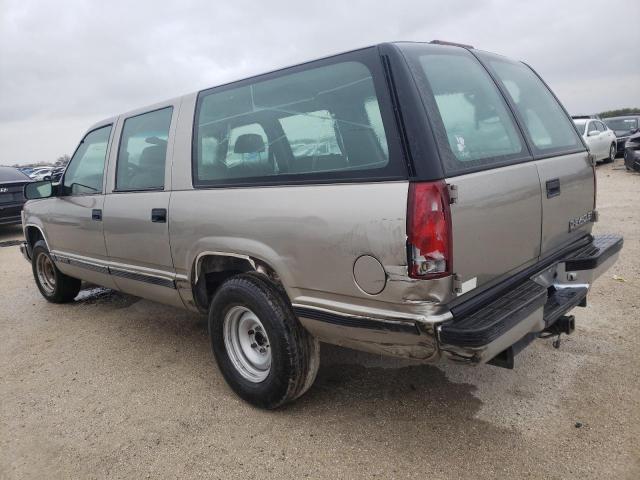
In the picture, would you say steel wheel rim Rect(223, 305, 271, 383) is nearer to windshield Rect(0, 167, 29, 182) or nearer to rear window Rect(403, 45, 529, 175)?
rear window Rect(403, 45, 529, 175)

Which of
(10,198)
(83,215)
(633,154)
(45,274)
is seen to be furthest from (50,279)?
(633,154)

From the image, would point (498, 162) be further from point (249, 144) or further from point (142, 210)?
point (142, 210)

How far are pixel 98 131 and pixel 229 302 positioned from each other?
2.45 meters

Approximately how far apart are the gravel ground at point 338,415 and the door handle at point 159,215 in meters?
1.14

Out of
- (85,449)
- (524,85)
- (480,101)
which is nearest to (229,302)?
(85,449)

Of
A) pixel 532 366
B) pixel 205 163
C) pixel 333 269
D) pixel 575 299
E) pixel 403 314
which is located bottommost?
pixel 532 366

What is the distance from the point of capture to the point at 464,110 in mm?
2623

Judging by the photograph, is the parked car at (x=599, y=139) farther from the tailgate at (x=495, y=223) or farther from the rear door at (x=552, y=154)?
the tailgate at (x=495, y=223)

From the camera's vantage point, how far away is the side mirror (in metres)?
4.72

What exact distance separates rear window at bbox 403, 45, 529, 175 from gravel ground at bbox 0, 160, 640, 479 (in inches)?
56.3

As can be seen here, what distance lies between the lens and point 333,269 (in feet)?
8.02

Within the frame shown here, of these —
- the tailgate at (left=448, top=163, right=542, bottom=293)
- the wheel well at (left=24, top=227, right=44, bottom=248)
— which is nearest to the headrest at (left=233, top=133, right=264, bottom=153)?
the tailgate at (left=448, top=163, right=542, bottom=293)

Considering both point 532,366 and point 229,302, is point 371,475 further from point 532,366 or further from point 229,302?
point 532,366

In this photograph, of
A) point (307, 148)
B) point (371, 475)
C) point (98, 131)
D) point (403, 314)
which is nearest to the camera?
point (403, 314)
